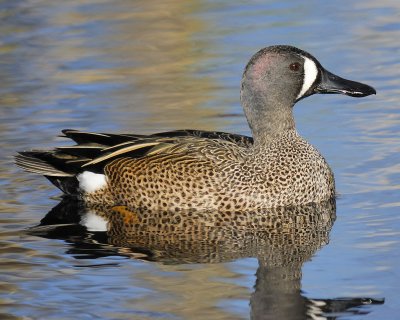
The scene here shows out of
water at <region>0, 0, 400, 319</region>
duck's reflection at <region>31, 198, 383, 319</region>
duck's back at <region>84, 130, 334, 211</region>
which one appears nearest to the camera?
duck's reflection at <region>31, 198, 383, 319</region>

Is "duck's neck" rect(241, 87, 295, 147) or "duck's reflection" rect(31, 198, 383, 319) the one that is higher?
"duck's neck" rect(241, 87, 295, 147)

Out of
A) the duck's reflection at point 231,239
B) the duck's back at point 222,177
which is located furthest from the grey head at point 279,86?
the duck's reflection at point 231,239

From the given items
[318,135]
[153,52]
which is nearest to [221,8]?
[153,52]

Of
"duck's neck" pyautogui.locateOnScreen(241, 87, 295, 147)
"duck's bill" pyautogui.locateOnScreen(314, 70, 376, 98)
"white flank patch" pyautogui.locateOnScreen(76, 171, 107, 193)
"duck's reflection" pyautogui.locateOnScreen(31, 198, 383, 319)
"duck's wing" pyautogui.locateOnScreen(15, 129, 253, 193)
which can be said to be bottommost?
"duck's reflection" pyautogui.locateOnScreen(31, 198, 383, 319)

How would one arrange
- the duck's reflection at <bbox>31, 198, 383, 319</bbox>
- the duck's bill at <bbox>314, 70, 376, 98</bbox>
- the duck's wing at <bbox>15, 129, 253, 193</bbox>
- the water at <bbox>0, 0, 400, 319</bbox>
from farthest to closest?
the duck's bill at <bbox>314, 70, 376, 98</bbox> < the duck's wing at <bbox>15, 129, 253, 193</bbox> < the water at <bbox>0, 0, 400, 319</bbox> < the duck's reflection at <bbox>31, 198, 383, 319</bbox>

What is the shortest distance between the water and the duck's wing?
0.29 m

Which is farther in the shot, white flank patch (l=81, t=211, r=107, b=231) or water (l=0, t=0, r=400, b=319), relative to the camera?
white flank patch (l=81, t=211, r=107, b=231)

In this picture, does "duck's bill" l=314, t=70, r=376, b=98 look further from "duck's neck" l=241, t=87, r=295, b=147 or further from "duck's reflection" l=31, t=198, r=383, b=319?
"duck's reflection" l=31, t=198, r=383, b=319

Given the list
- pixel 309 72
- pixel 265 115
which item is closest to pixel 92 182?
pixel 265 115

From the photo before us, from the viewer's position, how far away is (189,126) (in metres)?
13.4

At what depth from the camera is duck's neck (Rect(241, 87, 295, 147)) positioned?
38.5ft

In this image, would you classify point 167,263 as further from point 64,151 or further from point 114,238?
point 64,151

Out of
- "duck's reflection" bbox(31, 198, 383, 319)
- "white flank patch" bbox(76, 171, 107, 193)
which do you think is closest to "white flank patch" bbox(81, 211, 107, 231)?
"duck's reflection" bbox(31, 198, 383, 319)

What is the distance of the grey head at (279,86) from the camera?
11.7 meters
